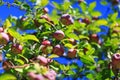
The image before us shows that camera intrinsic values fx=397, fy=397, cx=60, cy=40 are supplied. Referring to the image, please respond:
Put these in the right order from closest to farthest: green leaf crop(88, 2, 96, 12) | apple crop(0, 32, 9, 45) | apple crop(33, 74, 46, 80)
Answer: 1. apple crop(33, 74, 46, 80)
2. apple crop(0, 32, 9, 45)
3. green leaf crop(88, 2, 96, 12)

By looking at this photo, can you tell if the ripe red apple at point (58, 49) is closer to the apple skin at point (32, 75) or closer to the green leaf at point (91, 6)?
the apple skin at point (32, 75)

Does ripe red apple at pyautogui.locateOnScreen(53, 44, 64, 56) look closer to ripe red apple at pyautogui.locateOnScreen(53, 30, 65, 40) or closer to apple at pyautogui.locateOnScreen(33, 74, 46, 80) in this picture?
ripe red apple at pyautogui.locateOnScreen(53, 30, 65, 40)

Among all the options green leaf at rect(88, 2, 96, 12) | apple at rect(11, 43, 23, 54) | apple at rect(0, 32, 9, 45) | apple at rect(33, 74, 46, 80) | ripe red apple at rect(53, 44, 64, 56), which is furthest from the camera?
green leaf at rect(88, 2, 96, 12)

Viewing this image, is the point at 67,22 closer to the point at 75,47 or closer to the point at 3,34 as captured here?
the point at 75,47

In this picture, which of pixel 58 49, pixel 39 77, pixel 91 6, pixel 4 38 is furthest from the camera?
pixel 91 6

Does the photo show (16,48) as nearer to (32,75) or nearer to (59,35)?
(59,35)

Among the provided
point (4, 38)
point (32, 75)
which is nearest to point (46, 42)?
point (4, 38)

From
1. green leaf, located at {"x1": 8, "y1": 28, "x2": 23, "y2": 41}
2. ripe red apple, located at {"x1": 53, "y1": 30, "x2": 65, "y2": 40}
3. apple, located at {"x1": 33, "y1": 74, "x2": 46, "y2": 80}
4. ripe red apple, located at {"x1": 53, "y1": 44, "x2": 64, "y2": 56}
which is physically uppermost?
ripe red apple, located at {"x1": 53, "y1": 30, "x2": 65, "y2": 40}

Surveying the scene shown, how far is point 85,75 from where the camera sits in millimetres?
3312

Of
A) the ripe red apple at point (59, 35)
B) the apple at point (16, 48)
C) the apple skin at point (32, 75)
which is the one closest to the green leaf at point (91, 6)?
the ripe red apple at point (59, 35)

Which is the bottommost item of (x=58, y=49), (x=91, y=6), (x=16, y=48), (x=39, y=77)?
(x=39, y=77)

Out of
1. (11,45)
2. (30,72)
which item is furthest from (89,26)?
(30,72)

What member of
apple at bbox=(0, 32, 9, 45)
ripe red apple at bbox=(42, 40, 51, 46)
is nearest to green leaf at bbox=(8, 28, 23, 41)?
apple at bbox=(0, 32, 9, 45)

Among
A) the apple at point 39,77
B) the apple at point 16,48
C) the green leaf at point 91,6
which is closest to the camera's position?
the apple at point 39,77
